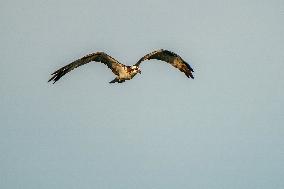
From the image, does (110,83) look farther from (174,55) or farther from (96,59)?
(174,55)

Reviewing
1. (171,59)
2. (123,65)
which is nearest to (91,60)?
(123,65)

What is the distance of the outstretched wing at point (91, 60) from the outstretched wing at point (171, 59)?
43.7 inches

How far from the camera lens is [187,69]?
3275 cm

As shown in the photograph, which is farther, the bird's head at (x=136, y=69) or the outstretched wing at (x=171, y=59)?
the bird's head at (x=136, y=69)

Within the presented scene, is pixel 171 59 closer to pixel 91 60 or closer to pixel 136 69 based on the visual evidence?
pixel 136 69

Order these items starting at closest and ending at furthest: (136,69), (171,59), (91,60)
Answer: (91,60) → (136,69) → (171,59)

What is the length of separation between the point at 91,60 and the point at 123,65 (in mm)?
2045

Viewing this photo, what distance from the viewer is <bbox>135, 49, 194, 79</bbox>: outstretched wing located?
30.5 meters

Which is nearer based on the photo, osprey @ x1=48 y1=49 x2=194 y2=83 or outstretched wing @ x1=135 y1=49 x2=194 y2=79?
osprey @ x1=48 y1=49 x2=194 y2=83

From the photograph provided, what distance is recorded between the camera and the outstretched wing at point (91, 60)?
93.3 ft

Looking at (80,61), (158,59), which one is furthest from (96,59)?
(158,59)

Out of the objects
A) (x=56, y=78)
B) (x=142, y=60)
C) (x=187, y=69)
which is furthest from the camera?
(x=187, y=69)

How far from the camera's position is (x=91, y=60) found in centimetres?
2947

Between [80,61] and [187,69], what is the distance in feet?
21.0
